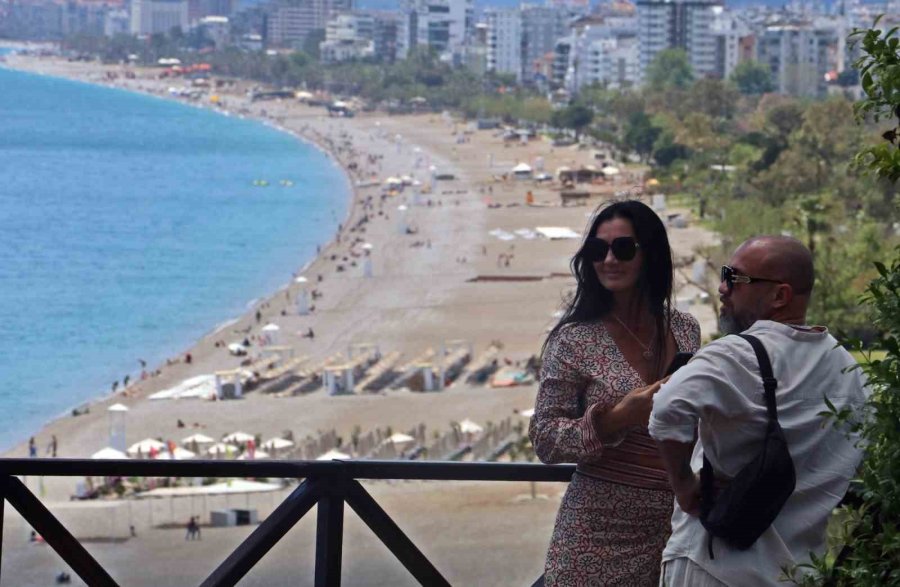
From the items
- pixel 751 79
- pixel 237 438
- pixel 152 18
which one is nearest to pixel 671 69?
pixel 751 79

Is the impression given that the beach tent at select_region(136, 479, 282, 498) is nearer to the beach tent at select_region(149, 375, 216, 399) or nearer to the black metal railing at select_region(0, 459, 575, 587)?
the beach tent at select_region(149, 375, 216, 399)

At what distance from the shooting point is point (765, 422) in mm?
2154

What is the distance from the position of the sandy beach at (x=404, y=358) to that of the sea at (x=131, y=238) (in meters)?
1.54

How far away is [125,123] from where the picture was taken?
101m

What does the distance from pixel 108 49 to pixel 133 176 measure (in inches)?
3842

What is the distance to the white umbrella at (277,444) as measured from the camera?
18.8m

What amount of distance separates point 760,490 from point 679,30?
130 m

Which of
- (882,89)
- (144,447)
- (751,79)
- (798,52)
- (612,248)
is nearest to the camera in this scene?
(882,89)

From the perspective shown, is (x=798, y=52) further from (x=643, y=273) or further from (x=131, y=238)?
(x=643, y=273)

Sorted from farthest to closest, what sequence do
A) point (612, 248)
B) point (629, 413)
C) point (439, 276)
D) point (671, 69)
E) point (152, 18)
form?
1. point (152, 18)
2. point (671, 69)
3. point (439, 276)
4. point (612, 248)
5. point (629, 413)

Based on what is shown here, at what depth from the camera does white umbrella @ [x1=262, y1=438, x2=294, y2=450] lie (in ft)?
61.7

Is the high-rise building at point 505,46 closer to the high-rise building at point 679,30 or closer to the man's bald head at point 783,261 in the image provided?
the high-rise building at point 679,30

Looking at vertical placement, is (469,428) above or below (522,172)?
below

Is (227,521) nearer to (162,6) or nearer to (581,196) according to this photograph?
(581,196)
